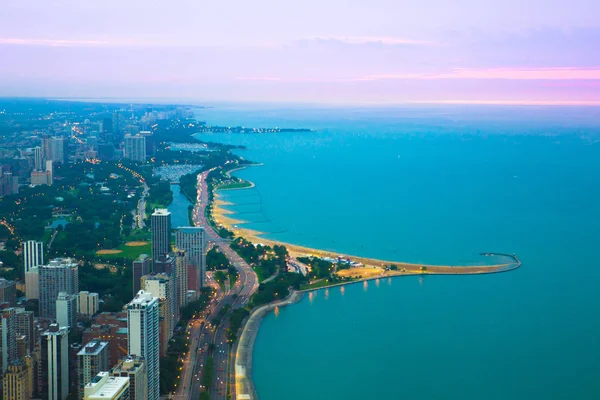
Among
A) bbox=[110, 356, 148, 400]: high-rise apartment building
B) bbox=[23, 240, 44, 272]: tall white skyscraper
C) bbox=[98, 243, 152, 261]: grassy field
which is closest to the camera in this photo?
bbox=[110, 356, 148, 400]: high-rise apartment building

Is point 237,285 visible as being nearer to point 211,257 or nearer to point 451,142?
point 211,257

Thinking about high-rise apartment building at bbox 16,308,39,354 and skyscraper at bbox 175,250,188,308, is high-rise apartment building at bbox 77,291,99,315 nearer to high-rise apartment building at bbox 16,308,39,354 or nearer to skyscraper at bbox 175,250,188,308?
skyscraper at bbox 175,250,188,308

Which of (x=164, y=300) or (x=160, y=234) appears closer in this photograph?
(x=164, y=300)

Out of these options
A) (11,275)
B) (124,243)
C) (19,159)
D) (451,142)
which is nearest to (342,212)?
(124,243)

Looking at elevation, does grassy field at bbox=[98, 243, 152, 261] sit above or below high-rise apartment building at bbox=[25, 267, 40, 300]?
below

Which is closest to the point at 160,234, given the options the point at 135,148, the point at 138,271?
the point at 138,271

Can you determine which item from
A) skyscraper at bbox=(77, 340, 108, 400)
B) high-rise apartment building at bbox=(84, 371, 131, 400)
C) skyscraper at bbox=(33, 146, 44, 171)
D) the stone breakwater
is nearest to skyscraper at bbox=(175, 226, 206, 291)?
the stone breakwater

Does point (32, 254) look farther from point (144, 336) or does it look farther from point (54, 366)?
point (144, 336)
